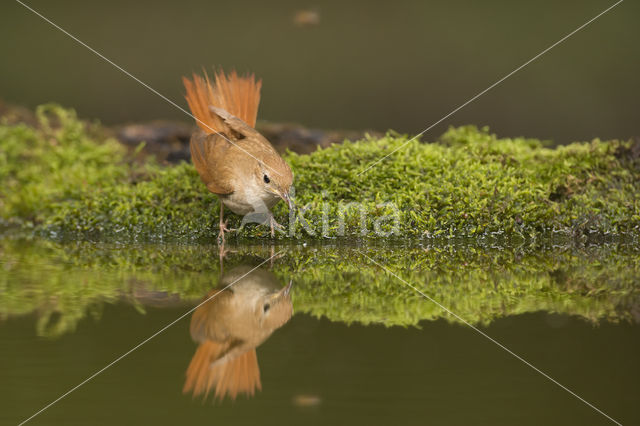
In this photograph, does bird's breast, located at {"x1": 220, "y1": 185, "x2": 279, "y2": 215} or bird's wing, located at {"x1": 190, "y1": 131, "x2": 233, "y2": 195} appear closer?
bird's breast, located at {"x1": 220, "y1": 185, "x2": 279, "y2": 215}

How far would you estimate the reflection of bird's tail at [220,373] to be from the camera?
1.99 meters

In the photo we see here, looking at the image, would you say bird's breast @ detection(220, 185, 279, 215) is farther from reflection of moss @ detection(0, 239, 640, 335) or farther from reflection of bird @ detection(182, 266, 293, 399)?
reflection of bird @ detection(182, 266, 293, 399)

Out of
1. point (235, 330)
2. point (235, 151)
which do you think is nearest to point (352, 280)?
point (235, 330)

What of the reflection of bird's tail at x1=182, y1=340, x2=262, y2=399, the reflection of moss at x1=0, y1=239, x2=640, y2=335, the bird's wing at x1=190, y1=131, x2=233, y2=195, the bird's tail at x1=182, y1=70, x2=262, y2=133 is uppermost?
the bird's tail at x1=182, y1=70, x2=262, y2=133

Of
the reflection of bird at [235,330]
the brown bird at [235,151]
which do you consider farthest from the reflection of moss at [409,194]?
the reflection of bird at [235,330]

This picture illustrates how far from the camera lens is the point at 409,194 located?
5008 millimetres

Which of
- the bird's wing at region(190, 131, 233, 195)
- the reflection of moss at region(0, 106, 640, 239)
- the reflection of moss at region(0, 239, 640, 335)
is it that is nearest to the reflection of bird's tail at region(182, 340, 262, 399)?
the reflection of moss at region(0, 239, 640, 335)

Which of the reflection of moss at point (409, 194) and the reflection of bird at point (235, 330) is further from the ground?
the reflection of moss at point (409, 194)

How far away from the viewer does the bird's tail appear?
482 cm

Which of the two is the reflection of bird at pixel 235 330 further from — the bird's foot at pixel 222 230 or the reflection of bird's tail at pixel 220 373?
the bird's foot at pixel 222 230

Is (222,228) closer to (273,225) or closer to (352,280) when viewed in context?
(273,225)

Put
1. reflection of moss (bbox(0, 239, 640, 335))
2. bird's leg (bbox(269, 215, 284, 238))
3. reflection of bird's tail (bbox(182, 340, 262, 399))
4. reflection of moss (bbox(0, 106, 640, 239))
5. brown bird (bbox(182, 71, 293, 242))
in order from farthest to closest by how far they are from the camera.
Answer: reflection of moss (bbox(0, 106, 640, 239))
bird's leg (bbox(269, 215, 284, 238))
brown bird (bbox(182, 71, 293, 242))
reflection of moss (bbox(0, 239, 640, 335))
reflection of bird's tail (bbox(182, 340, 262, 399))

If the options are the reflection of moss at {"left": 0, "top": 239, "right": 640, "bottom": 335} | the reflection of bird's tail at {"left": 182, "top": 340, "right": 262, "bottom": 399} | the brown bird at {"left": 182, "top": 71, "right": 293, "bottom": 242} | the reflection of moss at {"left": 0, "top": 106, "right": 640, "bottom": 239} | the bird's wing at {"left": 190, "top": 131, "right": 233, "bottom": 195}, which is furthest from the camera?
the reflection of moss at {"left": 0, "top": 106, "right": 640, "bottom": 239}

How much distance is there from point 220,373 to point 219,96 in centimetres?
311
